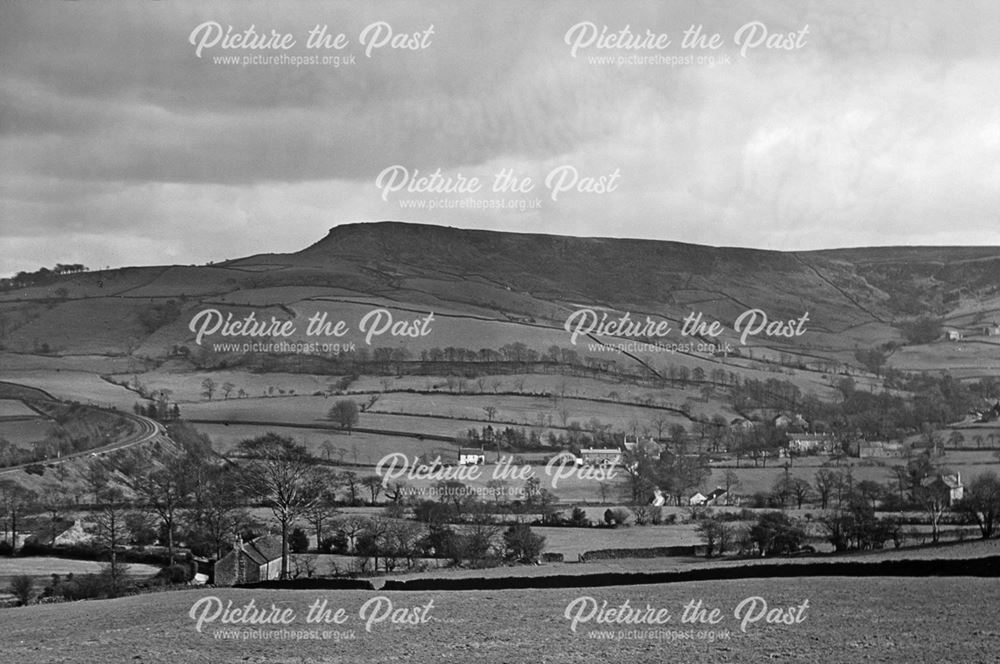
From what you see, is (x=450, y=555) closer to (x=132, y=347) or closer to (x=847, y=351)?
(x=132, y=347)

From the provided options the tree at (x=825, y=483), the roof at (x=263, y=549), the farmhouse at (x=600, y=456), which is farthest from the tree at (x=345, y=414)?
the roof at (x=263, y=549)

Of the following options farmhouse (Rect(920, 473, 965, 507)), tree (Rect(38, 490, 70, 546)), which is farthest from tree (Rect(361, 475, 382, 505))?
farmhouse (Rect(920, 473, 965, 507))

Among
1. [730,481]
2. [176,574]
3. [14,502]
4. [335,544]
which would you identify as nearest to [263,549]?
[176,574]

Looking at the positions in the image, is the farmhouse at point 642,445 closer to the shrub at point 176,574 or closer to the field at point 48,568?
the field at point 48,568

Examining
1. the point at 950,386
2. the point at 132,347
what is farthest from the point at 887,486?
the point at 132,347

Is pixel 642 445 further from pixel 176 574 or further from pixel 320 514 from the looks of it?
pixel 176 574

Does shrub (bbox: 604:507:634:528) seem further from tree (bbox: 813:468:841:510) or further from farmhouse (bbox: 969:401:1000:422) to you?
farmhouse (bbox: 969:401:1000:422)
